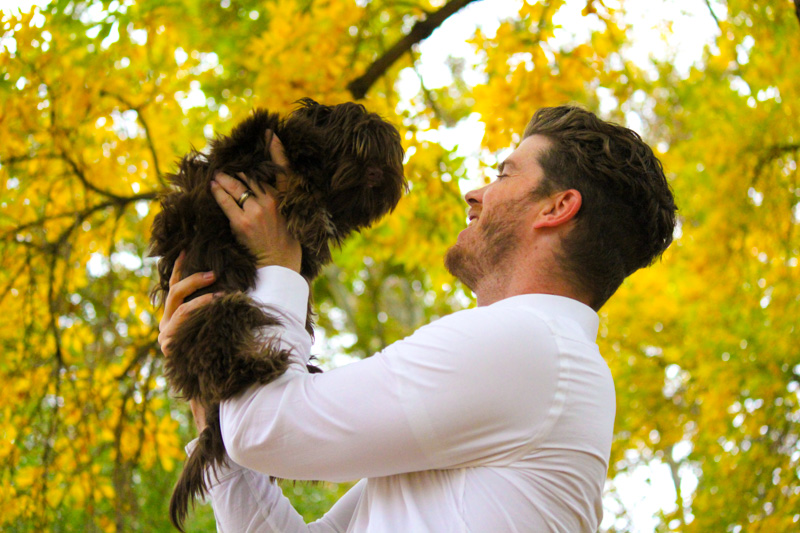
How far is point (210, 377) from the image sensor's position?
1358mm

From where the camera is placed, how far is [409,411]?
129 centimetres

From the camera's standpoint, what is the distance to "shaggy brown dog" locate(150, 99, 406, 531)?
1.53 metres

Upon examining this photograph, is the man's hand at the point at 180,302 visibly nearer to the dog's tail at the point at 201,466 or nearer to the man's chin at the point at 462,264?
the dog's tail at the point at 201,466

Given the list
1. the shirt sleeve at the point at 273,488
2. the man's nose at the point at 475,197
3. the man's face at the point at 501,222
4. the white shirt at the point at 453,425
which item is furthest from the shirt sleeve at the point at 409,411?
the man's nose at the point at 475,197

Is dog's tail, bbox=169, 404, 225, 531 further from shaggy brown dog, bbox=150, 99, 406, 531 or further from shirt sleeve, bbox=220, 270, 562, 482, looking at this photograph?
shirt sleeve, bbox=220, 270, 562, 482

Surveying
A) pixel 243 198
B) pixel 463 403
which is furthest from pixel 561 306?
pixel 243 198

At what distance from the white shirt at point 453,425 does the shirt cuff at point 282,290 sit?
0.08 meters

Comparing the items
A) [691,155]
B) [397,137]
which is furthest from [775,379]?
[397,137]

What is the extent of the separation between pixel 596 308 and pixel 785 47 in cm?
330

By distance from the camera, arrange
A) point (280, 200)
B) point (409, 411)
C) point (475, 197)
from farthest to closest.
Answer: point (475, 197), point (280, 200), point (409, 411)

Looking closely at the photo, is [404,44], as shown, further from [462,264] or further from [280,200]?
[280,200]

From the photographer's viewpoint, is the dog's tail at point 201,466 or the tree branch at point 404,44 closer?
the dog's tail at point 201,466

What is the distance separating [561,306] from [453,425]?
41 centimetres

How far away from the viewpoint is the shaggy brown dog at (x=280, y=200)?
153cm
